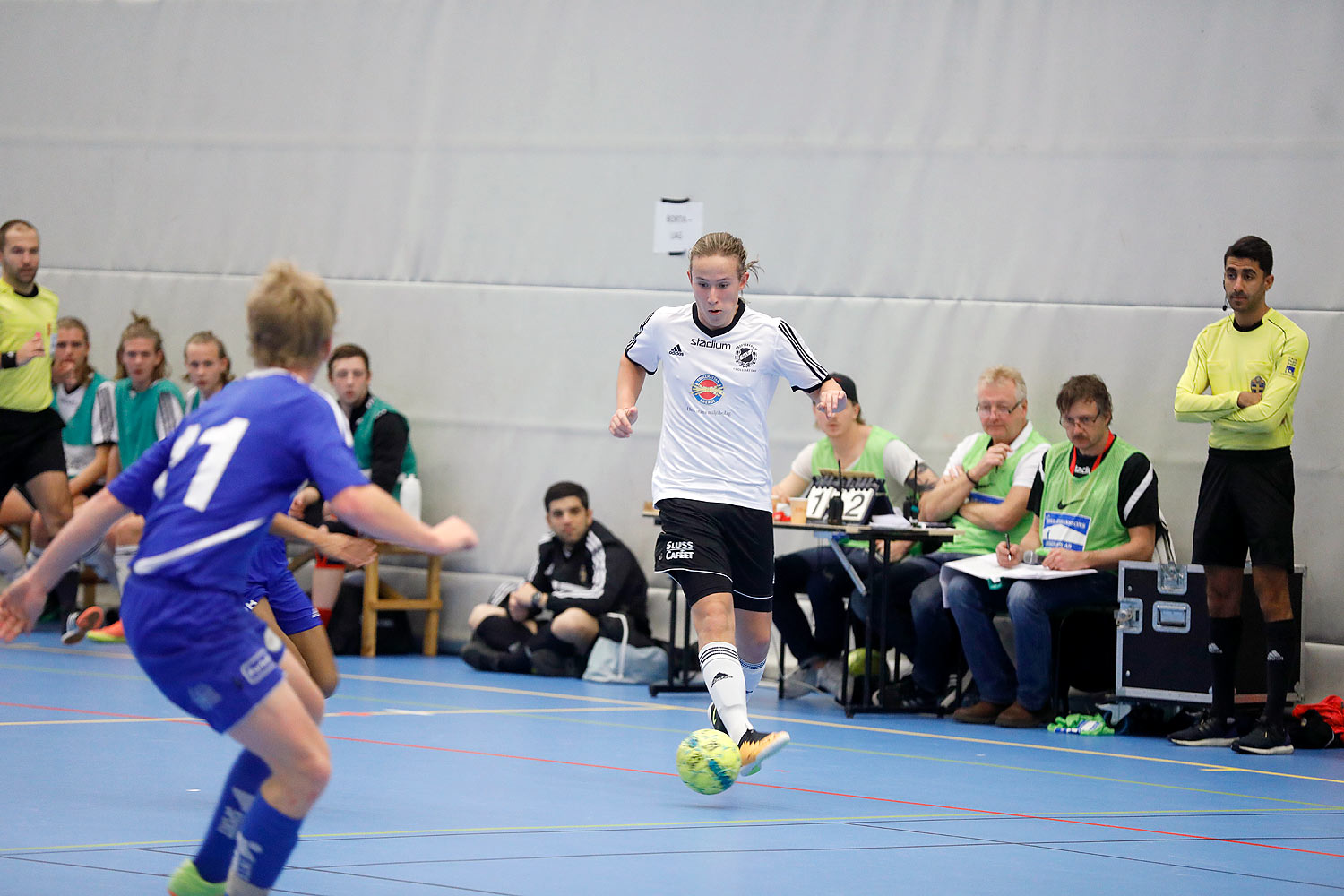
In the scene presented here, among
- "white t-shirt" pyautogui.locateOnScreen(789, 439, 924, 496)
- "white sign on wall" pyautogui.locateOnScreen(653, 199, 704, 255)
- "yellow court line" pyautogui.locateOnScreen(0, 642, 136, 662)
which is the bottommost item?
"yellow court line" pyautogui.locateOnScreen(0, 642, 136, 662)

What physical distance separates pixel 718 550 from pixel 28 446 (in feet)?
16.2

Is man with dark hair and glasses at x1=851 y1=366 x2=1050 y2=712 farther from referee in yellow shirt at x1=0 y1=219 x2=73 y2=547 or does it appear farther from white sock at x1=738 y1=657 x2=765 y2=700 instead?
referee in yellow shirt at x1=0 y1=219 x2=73 y2=547

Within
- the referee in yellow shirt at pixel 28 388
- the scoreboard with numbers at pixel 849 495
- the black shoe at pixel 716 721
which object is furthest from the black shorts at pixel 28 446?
the black shoe at pixel 716 721

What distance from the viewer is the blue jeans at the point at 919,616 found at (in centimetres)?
775

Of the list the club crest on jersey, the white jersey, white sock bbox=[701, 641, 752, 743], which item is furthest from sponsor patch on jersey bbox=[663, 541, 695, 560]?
the club crest on jersey

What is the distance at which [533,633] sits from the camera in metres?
9.07

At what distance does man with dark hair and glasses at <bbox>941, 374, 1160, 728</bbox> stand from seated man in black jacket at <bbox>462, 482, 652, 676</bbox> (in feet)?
6.77

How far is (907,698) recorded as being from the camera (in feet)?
26.3

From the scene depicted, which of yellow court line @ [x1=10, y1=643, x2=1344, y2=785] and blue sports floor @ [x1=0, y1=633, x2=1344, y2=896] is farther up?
blue sports floor @ [x1=0, y1=633, x2=1344, y2=896]

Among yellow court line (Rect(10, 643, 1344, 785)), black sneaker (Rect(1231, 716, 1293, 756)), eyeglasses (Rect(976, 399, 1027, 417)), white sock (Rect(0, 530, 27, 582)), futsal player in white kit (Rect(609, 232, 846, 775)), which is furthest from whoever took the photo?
white sock (Rect(0, 530, 27, 582))

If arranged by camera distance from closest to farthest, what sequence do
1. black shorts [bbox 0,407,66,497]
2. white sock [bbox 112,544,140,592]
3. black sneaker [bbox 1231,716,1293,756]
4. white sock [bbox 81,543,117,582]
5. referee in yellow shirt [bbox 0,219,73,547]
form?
black sneaker [bbox 1231,716,1293,756] < referee in yellow shirt [bbox 0,219,73,547] < black shorts [bbox 0,407,66,497] < white sock [bbox 112,544,140,592] < white sock [bbox 81,543,117,582]

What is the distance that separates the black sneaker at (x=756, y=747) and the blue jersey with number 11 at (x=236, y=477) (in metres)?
2.42

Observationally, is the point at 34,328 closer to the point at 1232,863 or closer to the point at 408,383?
the point at 408,383

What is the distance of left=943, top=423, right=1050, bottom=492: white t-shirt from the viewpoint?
7.90 metres
